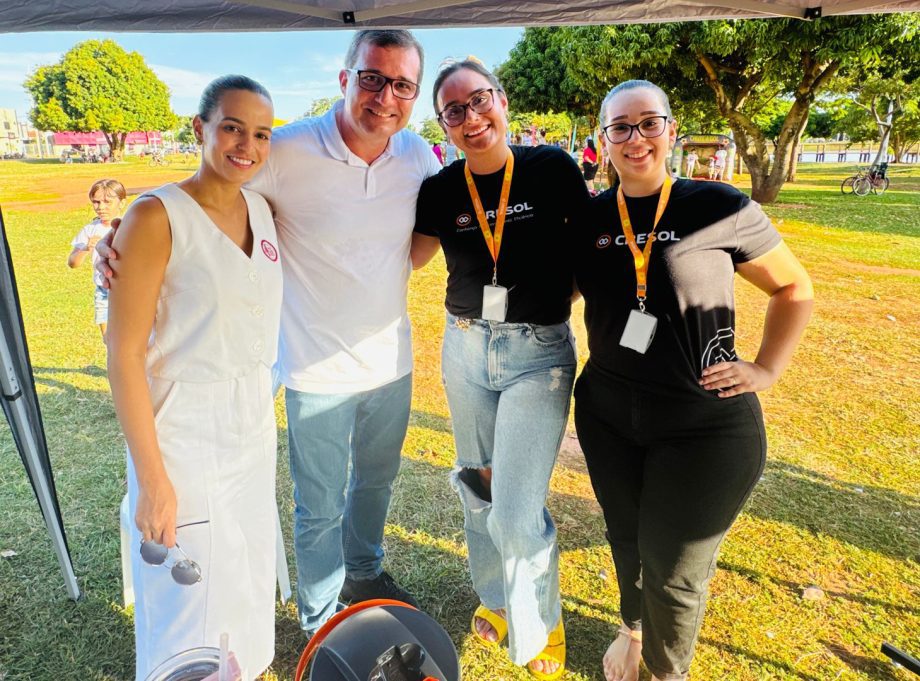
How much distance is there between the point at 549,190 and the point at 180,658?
5.86 ft

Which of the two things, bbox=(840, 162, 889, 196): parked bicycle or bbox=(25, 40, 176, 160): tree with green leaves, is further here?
bbox=(25, 40, 176, 160): tree with green leaves

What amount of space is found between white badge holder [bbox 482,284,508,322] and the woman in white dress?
2.23 ft

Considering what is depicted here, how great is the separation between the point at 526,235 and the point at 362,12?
114 centimetres

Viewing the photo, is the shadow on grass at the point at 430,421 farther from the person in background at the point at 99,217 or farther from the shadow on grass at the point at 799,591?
the person in background at the point at 99,217

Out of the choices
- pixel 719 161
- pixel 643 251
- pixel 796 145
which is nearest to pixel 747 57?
pixel 796 145

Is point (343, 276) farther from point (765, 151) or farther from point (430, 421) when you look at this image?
point (765, 151)

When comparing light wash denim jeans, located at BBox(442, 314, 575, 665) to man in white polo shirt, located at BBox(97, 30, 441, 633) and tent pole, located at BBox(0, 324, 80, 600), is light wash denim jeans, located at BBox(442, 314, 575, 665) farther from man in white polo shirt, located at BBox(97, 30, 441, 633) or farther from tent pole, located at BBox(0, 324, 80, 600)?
tent pole, located at BBox(0, 324, 80, 600)

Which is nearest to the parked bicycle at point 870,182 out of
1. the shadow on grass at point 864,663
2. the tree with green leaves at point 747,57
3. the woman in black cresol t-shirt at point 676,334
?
the tree with green leaves at point 747,57

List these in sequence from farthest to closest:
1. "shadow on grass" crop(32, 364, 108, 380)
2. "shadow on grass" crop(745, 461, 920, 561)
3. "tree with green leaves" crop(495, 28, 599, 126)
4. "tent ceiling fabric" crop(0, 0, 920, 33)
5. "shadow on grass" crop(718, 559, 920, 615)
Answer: "tree with green leaves" crop(495, 28, 599, 126) → "shadow on grass" crop(32, 364, 108, 380) → "shadow on grass" crop(745, 461, 920, 561) → "shadow on grass" crop(718, 559, 920, 615) → "tent ceiling fabric" crop(0, 0, 920, 33)

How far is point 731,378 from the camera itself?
1729mm

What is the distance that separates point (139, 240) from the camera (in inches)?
57.1

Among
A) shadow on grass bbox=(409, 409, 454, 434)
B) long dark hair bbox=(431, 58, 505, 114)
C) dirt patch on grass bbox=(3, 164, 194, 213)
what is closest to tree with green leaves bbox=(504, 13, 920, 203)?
shadow on grass bbox=(409, 409, 454, 434)

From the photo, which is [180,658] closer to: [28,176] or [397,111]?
[397,111]

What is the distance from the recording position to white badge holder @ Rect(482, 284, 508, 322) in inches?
77.5
